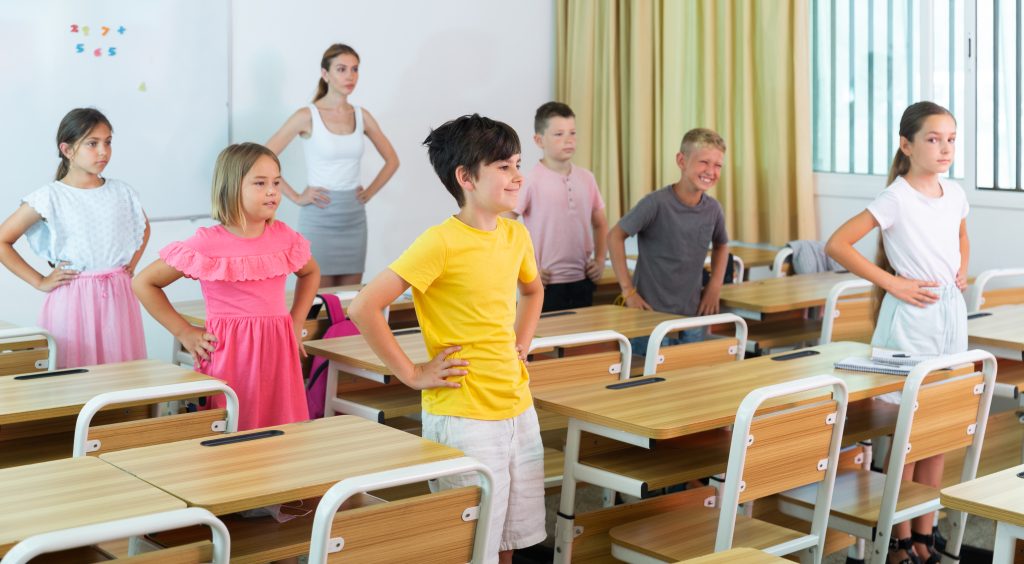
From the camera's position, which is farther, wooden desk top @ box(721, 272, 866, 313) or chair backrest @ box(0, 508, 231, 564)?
wooden desk top @ box(721, 272, 866, 313)

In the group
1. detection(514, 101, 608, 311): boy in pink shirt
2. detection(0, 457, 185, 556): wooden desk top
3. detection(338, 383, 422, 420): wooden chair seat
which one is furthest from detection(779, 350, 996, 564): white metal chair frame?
detection(514, 101, 608, 311): boy in pink shirt

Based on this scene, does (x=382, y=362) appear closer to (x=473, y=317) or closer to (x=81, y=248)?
(x=473, y=317)

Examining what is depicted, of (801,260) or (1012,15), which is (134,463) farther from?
(1012,15)

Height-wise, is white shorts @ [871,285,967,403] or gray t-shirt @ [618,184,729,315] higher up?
gray t-shirt @ [618,184,729,315]

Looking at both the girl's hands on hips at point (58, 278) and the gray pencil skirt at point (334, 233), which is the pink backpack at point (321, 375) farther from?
the gray pencil skirt at point (334, 233)

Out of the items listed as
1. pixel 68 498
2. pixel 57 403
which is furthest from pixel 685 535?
pixel 57 403

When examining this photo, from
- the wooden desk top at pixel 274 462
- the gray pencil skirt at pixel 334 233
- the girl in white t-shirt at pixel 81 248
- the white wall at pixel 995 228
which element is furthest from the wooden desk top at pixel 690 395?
the gray pencil skirt at pixel 334 233

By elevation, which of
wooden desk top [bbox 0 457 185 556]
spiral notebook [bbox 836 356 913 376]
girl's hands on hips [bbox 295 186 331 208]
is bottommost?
wooden desk top [bbox 0 457 185 556]

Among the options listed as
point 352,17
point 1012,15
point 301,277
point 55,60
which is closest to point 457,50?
point 352,17

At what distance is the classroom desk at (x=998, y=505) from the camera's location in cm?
205

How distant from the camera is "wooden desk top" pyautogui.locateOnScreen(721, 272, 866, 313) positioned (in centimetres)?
451

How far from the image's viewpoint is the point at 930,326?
11.6ft

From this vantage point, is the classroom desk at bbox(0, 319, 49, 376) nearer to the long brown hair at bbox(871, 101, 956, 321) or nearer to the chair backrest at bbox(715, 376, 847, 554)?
the chair backrest at bbox(715, 376, 847, 554)

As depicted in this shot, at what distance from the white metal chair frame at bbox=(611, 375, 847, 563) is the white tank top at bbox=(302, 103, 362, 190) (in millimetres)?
3304
